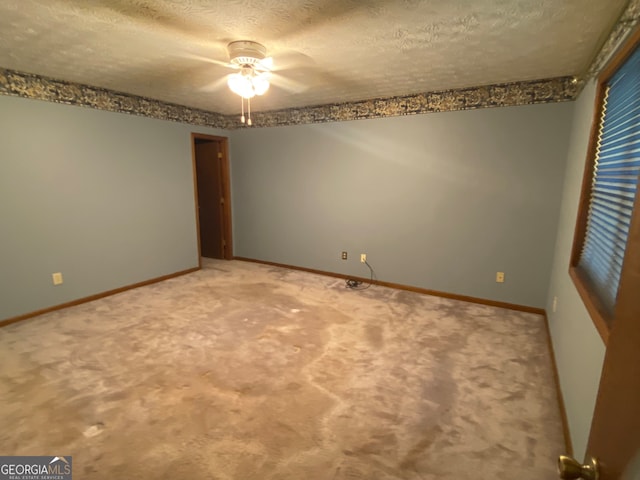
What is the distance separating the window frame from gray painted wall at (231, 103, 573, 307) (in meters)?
1.15

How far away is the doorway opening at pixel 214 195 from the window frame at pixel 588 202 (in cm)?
458

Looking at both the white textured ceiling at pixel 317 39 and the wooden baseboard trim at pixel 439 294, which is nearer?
the white textured ceiling at pixel 317 39

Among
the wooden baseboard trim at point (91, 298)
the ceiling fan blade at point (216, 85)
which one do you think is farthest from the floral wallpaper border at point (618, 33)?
the wooden baseboard trim at point (91, 298)

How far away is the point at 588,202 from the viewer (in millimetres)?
2162

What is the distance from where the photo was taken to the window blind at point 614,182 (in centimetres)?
142

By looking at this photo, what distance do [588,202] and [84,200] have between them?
4666 millimetres

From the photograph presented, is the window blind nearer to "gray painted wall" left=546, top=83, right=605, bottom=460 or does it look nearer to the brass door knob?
"gray painted wall" left=546, top=83, right=605, bottom=460

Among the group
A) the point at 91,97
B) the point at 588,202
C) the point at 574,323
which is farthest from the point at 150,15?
the point at 574,323

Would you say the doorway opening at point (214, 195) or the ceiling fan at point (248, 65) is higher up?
the ceiling fan at point (248, 65)

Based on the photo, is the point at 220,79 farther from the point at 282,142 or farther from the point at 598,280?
the point at 598,280

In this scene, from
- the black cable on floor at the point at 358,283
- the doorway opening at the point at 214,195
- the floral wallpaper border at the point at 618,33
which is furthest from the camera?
the doorway opening at the point at 214,195

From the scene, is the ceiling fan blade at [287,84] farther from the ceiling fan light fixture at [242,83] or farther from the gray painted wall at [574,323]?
the gray painted wall at [574,323]

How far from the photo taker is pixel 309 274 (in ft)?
15.7

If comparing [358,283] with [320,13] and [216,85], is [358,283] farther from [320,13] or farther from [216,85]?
[320,13]
